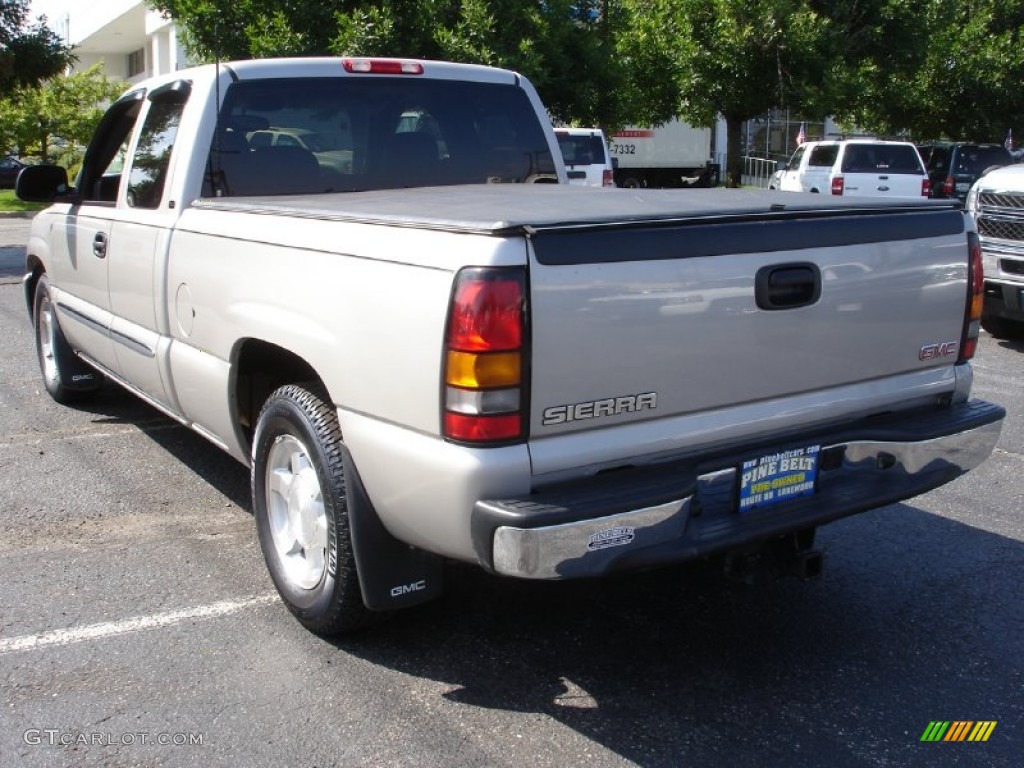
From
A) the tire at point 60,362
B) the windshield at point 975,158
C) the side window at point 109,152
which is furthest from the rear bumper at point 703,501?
the windshield at point 975,158

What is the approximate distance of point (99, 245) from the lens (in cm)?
518

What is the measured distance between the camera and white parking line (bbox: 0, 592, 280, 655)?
3.68 meters

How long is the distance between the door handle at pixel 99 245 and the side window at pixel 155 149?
1.07 ft

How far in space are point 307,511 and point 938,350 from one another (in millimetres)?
2307

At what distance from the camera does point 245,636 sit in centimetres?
373

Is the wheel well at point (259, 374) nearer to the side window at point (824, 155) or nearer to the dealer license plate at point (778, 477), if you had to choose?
the dealer license plate at point (778, 477)

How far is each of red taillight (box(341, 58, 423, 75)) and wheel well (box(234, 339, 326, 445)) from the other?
5.59 feet

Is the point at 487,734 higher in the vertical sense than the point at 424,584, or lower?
lower

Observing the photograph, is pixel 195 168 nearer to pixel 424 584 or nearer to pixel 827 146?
pixel 424 584

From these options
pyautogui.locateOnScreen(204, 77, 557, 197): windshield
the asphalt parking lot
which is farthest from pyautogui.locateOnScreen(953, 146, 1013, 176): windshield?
pyautogui.locateOnScreen(204, 77, 557, 197): windshield

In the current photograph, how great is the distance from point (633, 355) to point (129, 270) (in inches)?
111

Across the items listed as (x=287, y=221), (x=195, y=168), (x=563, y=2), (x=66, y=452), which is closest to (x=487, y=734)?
(x=287, y=221)

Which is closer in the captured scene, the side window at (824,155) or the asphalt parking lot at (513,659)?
the asphalt parking lot at (513,659)

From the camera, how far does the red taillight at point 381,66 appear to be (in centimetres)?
495
